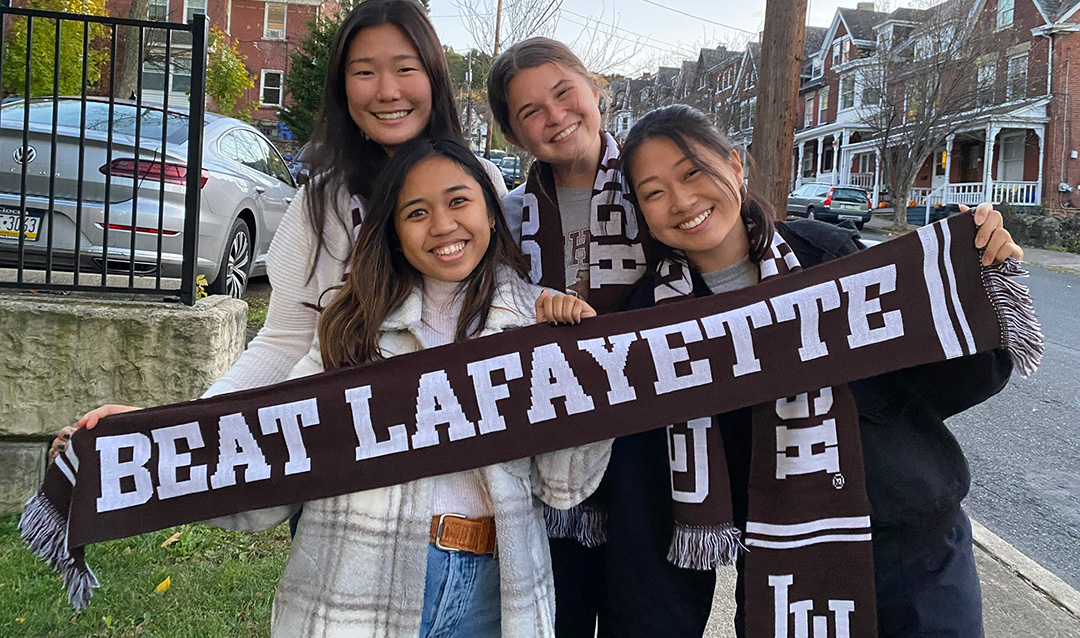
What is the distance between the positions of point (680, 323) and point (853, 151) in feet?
120

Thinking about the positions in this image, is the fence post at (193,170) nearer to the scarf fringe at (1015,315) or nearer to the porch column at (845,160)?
the scarf fringe at (1015,315)

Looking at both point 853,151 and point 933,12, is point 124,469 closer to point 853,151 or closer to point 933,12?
point 933,12

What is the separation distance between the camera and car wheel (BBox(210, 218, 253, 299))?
573 centimetres

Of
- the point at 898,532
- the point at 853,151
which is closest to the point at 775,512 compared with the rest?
the point at 898,532

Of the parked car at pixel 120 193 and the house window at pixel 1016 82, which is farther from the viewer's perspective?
the house window at pixel 1016 82

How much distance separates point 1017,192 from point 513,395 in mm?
29454

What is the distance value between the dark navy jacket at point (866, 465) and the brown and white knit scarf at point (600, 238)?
0.36ft

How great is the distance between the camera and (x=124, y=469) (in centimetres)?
195

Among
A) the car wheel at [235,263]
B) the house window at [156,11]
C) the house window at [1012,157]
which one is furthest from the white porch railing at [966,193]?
the car wheel at [235,263]

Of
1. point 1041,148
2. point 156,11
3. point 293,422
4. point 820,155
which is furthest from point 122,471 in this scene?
point 820,155

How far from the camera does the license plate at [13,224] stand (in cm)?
435

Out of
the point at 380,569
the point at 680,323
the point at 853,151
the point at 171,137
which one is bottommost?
the point at 380,569

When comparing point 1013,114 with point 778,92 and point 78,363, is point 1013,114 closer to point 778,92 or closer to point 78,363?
point 778,92

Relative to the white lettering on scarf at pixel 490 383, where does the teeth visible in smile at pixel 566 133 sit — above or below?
above
